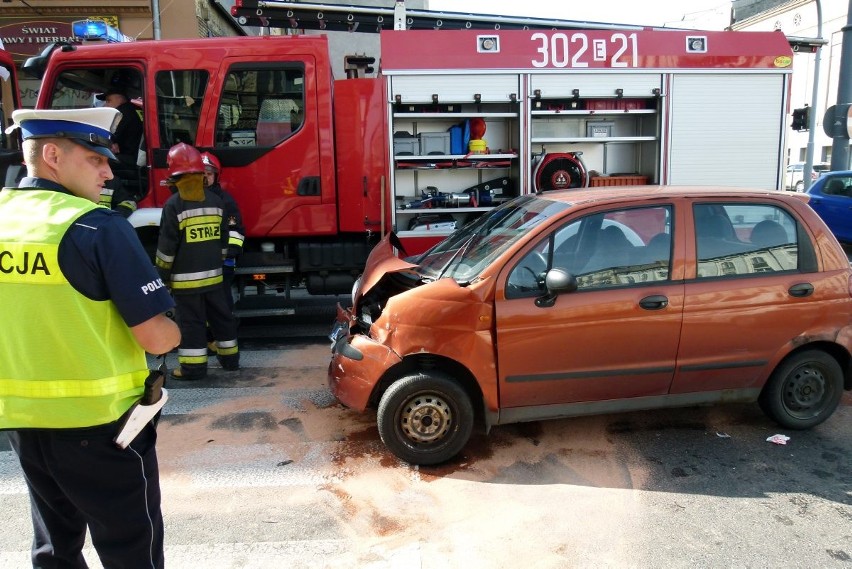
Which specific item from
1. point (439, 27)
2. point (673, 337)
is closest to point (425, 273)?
point (673, 337)

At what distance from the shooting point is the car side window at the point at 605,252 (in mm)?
3713

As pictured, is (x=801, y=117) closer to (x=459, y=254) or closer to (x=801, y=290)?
(x=801, y=290)

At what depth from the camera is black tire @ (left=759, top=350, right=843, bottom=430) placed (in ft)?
13.3

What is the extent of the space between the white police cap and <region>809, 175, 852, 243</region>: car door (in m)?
13.0

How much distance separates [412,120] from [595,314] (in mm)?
3423

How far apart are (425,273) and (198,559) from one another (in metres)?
2.16

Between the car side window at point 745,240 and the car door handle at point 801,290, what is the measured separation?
5.0 inches

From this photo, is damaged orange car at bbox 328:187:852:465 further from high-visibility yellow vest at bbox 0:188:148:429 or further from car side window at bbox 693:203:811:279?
high-visibility yellow vest at bbox 0:188:148:429

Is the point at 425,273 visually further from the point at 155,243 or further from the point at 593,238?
the point at 155,243

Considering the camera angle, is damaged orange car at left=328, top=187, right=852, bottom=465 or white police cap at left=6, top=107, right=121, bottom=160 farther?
damaged orange car at left=328, top=187, right=852, bottom=465

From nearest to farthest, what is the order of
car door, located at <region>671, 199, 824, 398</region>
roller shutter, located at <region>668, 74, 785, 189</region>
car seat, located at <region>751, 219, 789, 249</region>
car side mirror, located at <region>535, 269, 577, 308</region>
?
car side mirror, located at <region>535, 269, 577, 308</region> → car door, located at <region>671, 199, 824, 398</region> → car seat, located at <region>751, 219, 789, 249</region> → roller shutter, located at <region>668, 74, 785, 189</region>

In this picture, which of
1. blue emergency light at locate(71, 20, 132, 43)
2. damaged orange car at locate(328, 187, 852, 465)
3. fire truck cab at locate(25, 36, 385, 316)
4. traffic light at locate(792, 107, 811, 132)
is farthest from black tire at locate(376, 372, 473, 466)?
traffic light at locate(792, 107, 811, 132)

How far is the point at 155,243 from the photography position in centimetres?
591

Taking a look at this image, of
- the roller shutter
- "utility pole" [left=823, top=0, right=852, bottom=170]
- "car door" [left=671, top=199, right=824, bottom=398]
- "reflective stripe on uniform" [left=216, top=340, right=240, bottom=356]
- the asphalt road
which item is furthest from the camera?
"utility pole" [left=823, top=0, right=852, bottom=170]
